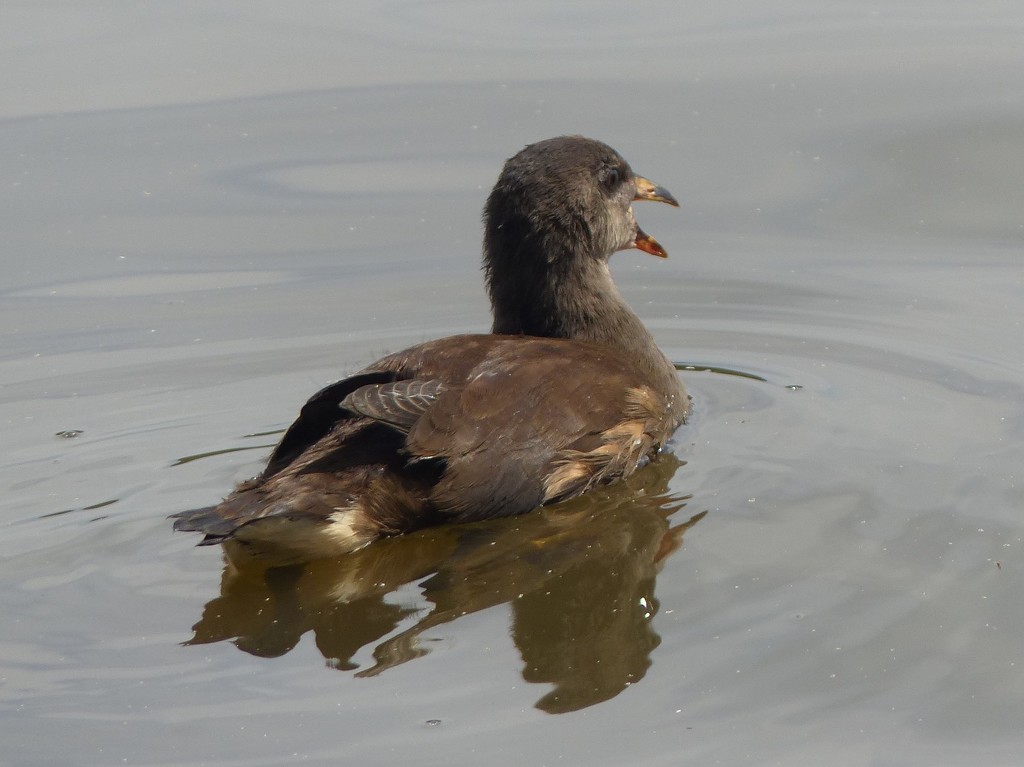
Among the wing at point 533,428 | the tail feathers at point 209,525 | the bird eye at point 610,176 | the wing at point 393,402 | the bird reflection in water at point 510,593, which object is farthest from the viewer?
the bird eye at point 610,176

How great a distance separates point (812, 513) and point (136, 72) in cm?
647

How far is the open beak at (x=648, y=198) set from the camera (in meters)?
7.66

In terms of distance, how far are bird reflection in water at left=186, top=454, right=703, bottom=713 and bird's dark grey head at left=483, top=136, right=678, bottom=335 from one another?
1.05m

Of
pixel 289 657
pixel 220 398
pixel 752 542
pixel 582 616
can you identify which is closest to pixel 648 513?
pixel 752 542

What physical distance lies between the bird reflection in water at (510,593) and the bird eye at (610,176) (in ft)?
5.45

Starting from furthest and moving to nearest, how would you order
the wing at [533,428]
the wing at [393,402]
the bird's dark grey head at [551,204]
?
1. the bird's dark grey head at [551,204]
2. the wing at [533,428]
3. the wing at [393,402]

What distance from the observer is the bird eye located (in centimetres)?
728

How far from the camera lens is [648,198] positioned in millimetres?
7715

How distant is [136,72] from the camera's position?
10.7m

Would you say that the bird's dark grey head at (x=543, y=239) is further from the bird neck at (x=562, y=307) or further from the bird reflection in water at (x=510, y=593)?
the bird reflection in water at (x=510, y=593)

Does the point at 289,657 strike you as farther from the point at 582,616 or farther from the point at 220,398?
the point at 220,398

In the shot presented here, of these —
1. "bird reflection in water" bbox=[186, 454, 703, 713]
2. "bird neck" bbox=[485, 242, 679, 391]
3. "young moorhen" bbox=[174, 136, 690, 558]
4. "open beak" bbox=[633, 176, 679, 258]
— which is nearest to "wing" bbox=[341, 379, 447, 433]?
"young moorhen" bbox=[174, 136, 690, 558]

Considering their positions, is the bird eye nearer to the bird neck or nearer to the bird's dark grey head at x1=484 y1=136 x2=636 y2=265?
the bird's dark grey head at x1=484 y1=136 x2=636 y2=265

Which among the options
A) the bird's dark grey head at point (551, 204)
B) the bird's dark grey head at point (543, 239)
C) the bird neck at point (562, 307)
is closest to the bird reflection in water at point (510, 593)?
the bird neck at point (562, 307)
